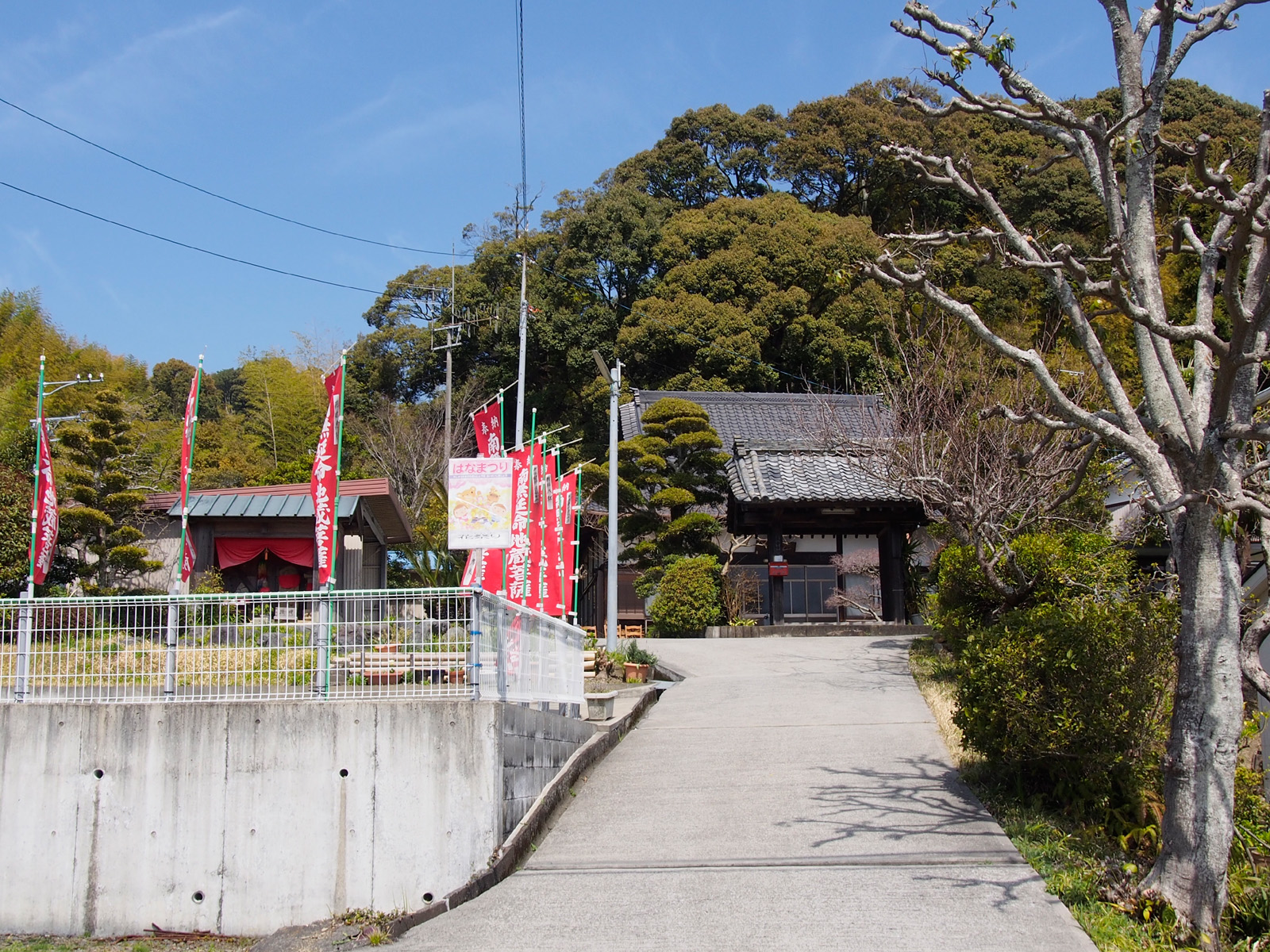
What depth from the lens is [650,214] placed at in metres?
37.4

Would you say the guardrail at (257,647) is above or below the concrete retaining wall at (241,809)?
above

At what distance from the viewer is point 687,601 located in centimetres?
2181

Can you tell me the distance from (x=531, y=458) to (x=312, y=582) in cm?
1038

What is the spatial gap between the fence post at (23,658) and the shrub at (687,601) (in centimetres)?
1464

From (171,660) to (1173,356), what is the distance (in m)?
7.82

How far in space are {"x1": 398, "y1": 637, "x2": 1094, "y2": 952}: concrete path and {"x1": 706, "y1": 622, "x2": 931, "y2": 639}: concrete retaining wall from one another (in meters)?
8.80

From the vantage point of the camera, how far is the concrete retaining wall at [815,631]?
21344mm

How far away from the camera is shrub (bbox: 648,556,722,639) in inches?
859

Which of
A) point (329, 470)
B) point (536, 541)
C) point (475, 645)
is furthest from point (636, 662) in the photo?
point (475, 645)

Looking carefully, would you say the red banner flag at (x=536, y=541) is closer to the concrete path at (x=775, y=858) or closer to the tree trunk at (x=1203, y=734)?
the concrete path at (x=775, y=858)

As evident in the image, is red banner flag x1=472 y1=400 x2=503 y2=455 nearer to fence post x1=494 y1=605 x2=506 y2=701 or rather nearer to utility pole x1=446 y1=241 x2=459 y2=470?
fence post x1=494 y1=605 x2=506 y2=701

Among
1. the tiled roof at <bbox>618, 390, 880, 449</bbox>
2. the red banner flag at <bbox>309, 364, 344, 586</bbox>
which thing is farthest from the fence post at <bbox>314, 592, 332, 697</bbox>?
the tiled roof at <bbox>618, 390, 880, 449</bbox>

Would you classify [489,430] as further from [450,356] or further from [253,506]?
[450,356]

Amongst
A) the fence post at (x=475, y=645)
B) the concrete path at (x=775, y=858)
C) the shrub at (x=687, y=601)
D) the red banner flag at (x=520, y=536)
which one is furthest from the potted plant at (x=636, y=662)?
the fence post at (x=475, y=645)
